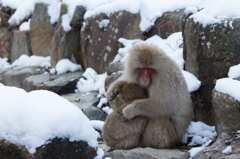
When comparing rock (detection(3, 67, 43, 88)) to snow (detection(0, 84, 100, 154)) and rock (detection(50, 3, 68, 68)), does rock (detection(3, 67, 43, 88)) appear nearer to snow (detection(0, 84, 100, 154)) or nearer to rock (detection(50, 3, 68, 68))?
rock (detection(50, 3, 68, 68))

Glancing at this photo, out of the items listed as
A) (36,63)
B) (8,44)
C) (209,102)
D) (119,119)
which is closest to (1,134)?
(119,119)

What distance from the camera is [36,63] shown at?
8422 millimetres

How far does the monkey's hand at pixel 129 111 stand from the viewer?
288 cm

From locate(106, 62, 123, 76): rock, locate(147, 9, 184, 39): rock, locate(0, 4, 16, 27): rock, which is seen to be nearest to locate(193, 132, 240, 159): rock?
locate(106, 62, 123, 76): rock

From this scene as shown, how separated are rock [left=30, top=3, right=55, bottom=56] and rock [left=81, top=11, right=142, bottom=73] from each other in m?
2.97

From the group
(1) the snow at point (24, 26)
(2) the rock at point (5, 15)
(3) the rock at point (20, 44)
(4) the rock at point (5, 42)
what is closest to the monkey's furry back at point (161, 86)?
(3) the rock at point (20, 44)

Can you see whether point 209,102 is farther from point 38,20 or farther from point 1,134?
point 38,20

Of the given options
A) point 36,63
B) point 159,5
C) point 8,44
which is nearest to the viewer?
point 159,5

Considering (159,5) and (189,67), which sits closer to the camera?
(189,67)

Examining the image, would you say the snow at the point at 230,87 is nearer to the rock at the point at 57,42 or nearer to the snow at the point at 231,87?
the snow at the point at 231,87

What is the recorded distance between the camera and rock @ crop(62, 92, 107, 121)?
14.4 feet

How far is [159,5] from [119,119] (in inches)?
138

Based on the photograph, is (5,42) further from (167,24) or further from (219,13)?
(219,13)

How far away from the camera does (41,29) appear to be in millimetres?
8758
